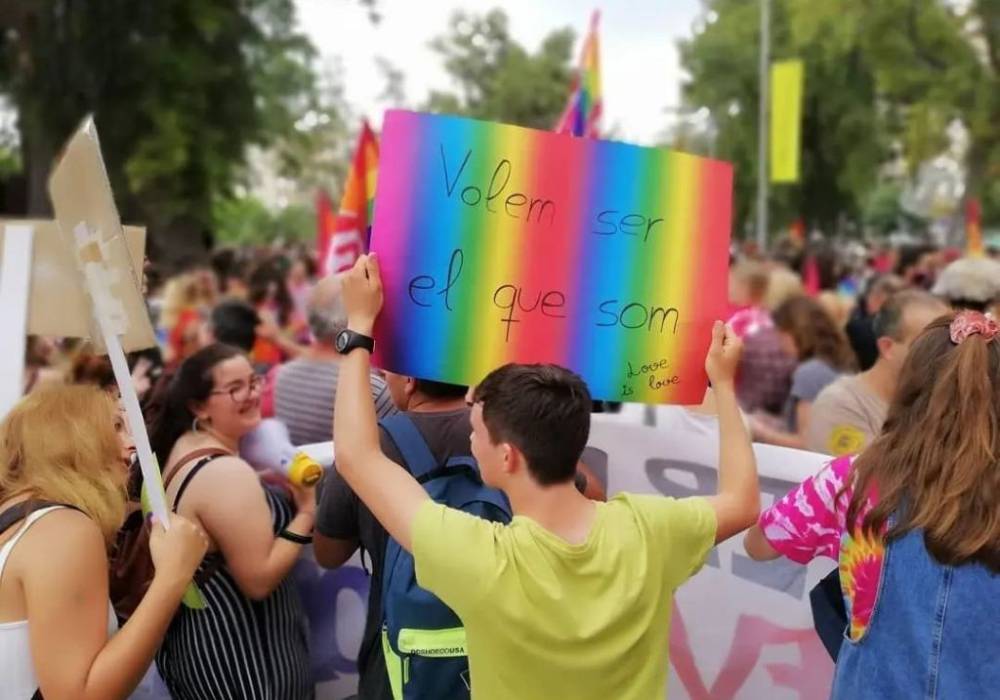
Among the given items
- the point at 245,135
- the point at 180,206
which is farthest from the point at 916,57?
the point at 180,206

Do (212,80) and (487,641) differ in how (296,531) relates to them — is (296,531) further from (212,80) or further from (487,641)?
(212,80)

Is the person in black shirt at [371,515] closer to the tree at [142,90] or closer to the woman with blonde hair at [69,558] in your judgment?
the woman with blonde hair at [69,558]

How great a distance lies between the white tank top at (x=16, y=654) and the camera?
1.89 meters

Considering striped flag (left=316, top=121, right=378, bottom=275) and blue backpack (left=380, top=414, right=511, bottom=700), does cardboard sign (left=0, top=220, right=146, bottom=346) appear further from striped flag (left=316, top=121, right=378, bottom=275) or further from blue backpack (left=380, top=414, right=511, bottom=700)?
striped flag (left=316, top=121, right=378, bottom=275)

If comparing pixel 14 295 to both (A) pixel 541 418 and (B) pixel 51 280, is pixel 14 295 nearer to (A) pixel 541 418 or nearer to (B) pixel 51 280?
(B) pixel 51 280

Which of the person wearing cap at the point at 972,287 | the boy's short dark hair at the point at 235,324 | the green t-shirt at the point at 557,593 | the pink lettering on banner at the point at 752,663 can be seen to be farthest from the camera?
the boy's short dark hair at the point at 235,324

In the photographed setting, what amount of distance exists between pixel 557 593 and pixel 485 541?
0.47 ft

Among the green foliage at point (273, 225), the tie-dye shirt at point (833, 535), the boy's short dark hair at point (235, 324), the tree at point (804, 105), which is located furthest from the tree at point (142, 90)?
the green foliage at point (273, 225)

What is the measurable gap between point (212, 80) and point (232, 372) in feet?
56.6

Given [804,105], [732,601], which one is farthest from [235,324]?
[804,105]

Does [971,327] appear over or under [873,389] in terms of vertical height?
over

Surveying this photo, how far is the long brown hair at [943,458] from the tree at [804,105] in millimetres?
26928

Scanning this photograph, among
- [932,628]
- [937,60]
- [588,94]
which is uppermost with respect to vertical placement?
[937,60]

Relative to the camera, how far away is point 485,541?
5.56ft
